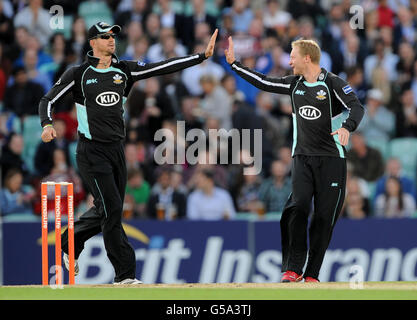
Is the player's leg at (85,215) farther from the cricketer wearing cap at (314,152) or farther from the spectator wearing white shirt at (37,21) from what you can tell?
the spectator wearing white shirt at (37,21)

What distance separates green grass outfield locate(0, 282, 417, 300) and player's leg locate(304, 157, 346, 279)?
1.04 meters

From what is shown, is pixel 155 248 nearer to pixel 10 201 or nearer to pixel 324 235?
pixel 10 201

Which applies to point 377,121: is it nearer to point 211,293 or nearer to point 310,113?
point 310,113

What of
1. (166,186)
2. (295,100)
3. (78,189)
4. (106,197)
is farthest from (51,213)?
(295,100)

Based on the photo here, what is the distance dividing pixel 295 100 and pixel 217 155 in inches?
188

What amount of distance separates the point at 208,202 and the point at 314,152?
471cm

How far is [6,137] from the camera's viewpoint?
51.5ft

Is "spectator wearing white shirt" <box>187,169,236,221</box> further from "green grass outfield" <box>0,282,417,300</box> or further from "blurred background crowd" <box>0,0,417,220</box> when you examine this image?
"green grass outfield" <box>0,282,417,300</box>

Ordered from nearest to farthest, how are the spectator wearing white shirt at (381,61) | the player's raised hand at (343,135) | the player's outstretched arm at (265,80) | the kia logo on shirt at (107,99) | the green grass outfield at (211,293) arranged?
the green grass outfield at (211,293) < the player's raised hand at (343,135) < the kia logo on shirt at (107,99) < the player's outstretched arm at (265,80) < the spectator wearing white shirt at (381,61)

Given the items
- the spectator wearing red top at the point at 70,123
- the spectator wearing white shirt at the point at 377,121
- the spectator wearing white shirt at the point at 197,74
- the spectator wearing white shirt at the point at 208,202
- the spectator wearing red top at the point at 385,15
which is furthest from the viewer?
the spectator wearing red top at the point at 385,15

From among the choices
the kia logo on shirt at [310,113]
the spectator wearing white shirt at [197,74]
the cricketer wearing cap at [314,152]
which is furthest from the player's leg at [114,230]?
the spectator wearing white shirt at [197,74]

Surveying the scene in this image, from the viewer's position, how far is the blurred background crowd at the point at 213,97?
49.6 ft
